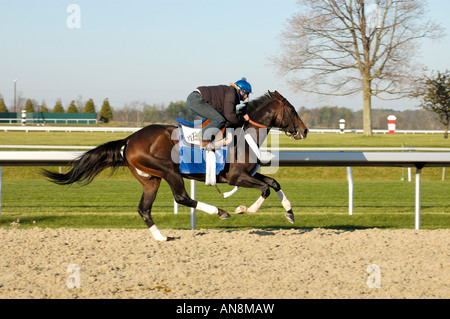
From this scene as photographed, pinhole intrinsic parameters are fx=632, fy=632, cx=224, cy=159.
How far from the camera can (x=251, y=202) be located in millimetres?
11602

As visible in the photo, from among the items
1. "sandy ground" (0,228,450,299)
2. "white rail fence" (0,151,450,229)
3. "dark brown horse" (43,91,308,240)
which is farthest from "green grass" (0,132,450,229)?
"sandy ground" (0,228,450,299)

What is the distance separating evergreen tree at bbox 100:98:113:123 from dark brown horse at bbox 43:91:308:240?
133 feet

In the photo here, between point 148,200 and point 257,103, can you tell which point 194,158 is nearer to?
point 148,200

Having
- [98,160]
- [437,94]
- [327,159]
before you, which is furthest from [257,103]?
[437,94]

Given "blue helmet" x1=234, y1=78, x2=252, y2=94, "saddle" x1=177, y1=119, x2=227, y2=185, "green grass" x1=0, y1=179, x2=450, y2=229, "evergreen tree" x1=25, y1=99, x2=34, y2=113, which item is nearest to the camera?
"saddle" x1=177, y1=119, x2=227, y2=185

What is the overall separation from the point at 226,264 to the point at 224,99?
202 cm

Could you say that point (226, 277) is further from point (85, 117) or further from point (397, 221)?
point (85, 117)

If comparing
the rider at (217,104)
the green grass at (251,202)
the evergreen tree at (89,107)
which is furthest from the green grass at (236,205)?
the evergreen tree at (89,107)

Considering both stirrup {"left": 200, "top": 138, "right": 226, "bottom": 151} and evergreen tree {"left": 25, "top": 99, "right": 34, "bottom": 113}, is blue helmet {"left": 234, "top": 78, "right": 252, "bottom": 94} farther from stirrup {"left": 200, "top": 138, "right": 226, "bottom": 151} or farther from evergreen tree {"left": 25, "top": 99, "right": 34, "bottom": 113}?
evergreen tree {"left": 25, "top": 99, "right": 34, "bottom": 113}

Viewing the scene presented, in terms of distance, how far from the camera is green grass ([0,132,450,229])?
28.5 feet

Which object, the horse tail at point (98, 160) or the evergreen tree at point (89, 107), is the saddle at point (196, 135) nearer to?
the horse tail at point (98, 160)
